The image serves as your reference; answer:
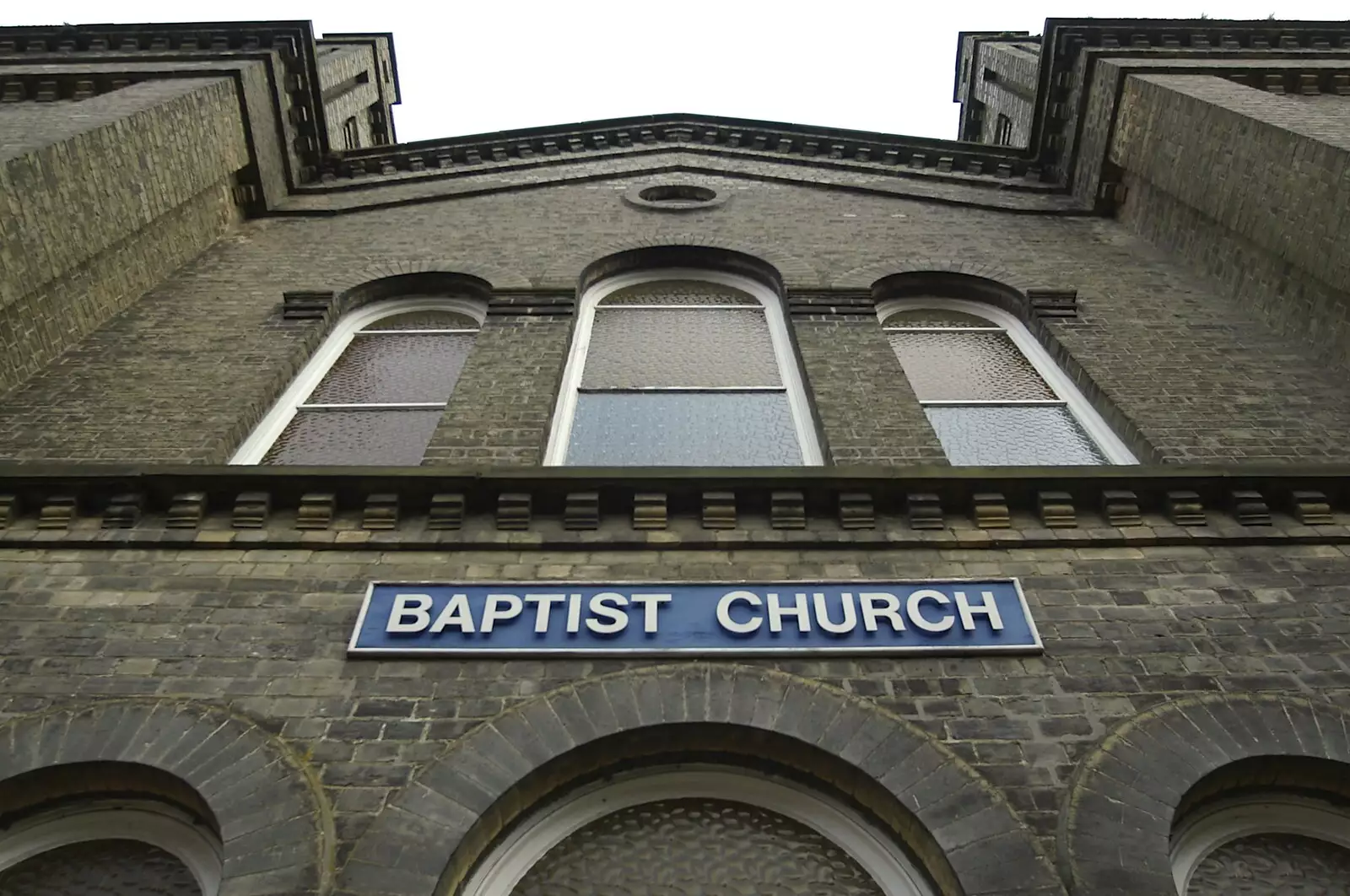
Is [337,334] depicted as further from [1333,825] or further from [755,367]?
[1333,825]

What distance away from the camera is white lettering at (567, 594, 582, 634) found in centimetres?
509

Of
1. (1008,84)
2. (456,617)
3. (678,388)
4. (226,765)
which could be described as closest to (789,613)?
(456,617)

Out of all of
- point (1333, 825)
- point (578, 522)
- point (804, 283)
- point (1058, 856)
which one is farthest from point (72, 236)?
point (1333, 825)

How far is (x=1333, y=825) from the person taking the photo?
4.52m

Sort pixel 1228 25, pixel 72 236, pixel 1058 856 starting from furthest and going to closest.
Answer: pixel 1228 25 < pixel 72 236 < pixel 1058 856

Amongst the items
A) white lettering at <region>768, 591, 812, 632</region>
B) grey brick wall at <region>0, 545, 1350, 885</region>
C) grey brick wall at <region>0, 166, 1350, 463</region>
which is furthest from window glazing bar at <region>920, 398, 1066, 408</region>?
white lettering at <region>768, 591, 812, 632</region>

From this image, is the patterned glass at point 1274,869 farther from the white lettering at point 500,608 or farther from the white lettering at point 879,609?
the white lettering at point 500,608

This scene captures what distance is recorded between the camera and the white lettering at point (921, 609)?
5.11 m

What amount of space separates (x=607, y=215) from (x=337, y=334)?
332 cm

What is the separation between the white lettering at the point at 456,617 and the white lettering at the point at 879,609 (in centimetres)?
194

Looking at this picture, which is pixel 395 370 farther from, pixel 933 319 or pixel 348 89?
pixel 348 89

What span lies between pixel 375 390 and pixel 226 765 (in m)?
4.42

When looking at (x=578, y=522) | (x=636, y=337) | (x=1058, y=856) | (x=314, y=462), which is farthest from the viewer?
(x=636, y=337)

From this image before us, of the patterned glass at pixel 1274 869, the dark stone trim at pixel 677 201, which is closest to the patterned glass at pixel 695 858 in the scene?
the patterned glass at pixel 1274 869
